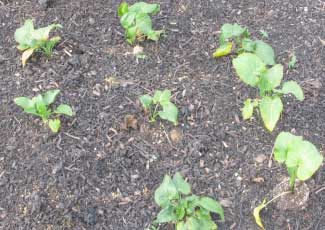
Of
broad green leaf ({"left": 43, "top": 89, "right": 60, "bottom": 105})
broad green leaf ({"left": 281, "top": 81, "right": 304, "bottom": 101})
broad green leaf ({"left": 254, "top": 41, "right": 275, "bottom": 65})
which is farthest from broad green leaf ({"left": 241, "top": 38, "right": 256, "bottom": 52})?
broad green leaf ({"left": 43, "top": 89, "right": 60, "bottom": 105})

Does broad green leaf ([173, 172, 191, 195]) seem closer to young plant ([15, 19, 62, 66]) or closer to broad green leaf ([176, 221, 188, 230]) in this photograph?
broad green leaf ([176, 221, 188, 230])

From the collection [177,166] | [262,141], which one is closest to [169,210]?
[177,166]

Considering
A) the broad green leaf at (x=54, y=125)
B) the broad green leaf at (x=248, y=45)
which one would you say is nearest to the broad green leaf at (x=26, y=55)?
the broad green leaf at (x=54, y=125)

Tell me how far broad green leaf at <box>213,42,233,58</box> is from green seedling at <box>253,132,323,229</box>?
0.74 metres

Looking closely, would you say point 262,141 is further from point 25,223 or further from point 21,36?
point 21,36

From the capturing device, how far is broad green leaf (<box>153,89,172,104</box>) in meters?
2.49

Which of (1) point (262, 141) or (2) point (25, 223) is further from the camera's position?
(1) point (262, 141)

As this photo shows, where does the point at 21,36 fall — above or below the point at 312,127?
above

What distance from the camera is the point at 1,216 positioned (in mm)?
2258

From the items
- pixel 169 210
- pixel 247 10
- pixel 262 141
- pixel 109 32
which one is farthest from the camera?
pixel 247 10

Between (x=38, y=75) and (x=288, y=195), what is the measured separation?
51.4 inches

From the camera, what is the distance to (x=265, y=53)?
2.69 metres

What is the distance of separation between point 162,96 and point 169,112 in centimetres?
8

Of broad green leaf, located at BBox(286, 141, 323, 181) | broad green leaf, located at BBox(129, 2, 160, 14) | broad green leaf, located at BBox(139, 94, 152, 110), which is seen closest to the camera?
broad green leaf, located at BBox(286, 141, 323, 181)
